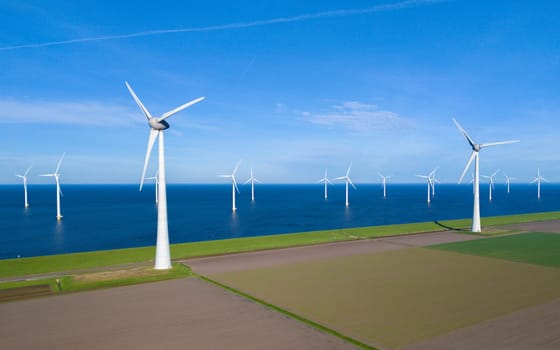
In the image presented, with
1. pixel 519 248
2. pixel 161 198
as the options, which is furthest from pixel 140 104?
pixel 519 248

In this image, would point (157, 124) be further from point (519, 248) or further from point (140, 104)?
point (519, 248)

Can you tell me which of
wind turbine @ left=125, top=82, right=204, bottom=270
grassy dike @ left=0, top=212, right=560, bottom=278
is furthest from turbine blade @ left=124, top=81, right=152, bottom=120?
grassy dike @ left=0, top=212, right=560, bottom=278

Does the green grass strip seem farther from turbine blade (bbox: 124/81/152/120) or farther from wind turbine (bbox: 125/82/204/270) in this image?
turbine blade (bbox: 124/81/152/120)

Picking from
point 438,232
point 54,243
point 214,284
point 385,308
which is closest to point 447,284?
point 385,308

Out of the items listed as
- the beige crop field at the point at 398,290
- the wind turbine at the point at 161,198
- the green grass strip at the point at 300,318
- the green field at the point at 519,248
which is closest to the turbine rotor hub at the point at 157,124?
the wind turbine at the point at 161,198

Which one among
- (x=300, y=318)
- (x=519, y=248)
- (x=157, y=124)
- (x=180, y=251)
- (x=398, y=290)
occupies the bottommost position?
(x=519, y=248)
